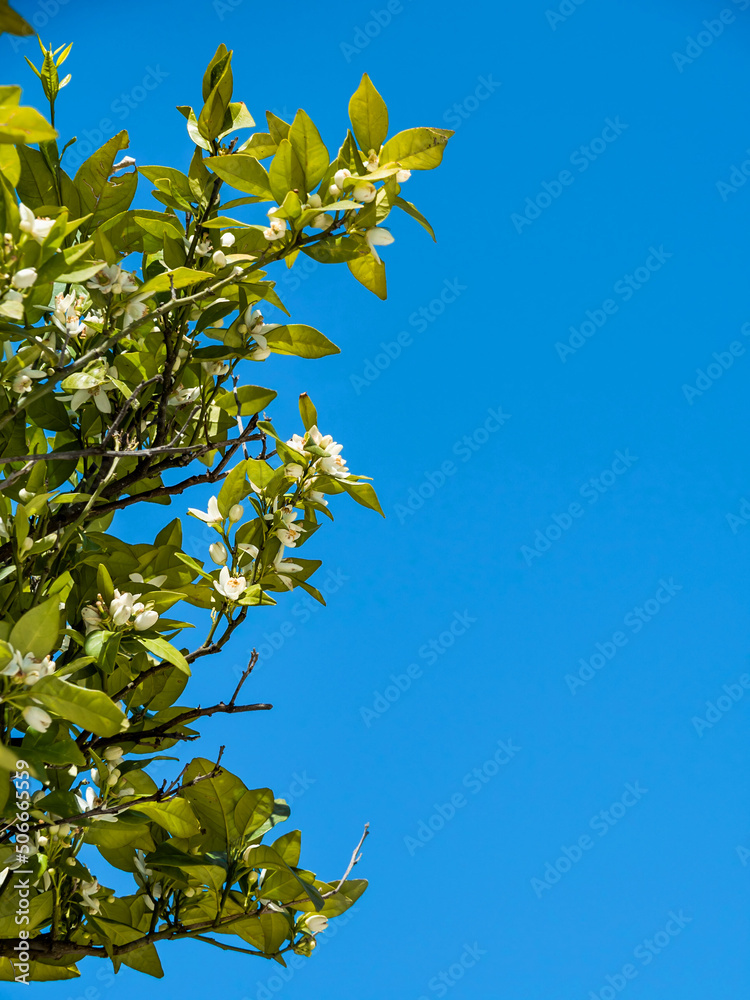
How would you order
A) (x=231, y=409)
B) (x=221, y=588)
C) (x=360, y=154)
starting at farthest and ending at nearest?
(x=231, y=409) → (x=221, y=588) → (x=360, y=154)

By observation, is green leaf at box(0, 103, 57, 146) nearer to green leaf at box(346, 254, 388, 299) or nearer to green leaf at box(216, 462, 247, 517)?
green leaf at box(346, 254, 388, 299)

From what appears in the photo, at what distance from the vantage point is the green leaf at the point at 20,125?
2.02ft

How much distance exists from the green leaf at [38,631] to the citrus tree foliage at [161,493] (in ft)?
0.29

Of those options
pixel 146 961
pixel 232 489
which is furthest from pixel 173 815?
pixel 232 489

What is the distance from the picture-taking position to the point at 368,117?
35.0 inches

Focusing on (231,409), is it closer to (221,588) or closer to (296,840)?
(221,588)

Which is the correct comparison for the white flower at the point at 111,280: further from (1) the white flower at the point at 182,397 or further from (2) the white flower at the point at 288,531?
(2) the white flower at the point at 288,531

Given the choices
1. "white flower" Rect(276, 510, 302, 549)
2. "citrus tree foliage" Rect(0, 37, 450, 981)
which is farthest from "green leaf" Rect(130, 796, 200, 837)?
"white flower" Rect(276, 510, 302, 549)

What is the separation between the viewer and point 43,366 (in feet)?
3.30

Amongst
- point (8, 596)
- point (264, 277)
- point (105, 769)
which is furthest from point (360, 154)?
point (105, 769)

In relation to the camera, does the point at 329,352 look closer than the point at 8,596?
No

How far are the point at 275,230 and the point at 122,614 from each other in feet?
1.43

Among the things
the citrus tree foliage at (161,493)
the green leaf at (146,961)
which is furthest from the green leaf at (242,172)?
the green leaf at (146,961)

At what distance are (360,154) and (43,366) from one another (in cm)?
44
